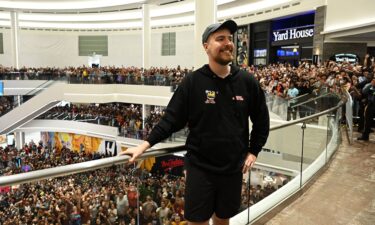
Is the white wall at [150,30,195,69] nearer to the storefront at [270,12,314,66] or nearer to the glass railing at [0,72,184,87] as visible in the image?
the storefront at [270,12,314,66]

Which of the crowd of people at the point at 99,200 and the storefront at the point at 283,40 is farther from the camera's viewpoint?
the storefront at the point at 283,40

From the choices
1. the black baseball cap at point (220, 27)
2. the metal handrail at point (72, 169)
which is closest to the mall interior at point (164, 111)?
the metal handrail at point (72, 169)

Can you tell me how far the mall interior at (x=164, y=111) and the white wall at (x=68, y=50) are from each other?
0.13 metres

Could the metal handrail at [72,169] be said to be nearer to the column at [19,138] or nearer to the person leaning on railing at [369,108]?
the person leaning on railing at [369,108]

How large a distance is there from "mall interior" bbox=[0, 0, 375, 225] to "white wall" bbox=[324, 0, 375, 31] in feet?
0.28

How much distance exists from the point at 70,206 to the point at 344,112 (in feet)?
25.0

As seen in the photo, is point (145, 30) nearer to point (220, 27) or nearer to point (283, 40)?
point (283, 40)

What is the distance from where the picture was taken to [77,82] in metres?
24.6

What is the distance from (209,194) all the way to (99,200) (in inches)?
45.3

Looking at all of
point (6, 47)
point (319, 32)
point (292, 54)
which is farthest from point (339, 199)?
point (6, 47)

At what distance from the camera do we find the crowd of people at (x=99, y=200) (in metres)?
2.76

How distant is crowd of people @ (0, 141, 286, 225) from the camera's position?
276 centimetres

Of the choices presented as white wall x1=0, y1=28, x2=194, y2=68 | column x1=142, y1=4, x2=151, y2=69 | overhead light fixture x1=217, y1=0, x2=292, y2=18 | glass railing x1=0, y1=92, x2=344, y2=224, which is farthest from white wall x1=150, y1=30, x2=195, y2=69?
glass railing x1=0, y1=92, x2=344, y2=224

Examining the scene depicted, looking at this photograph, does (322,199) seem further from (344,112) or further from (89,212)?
(344,112)
